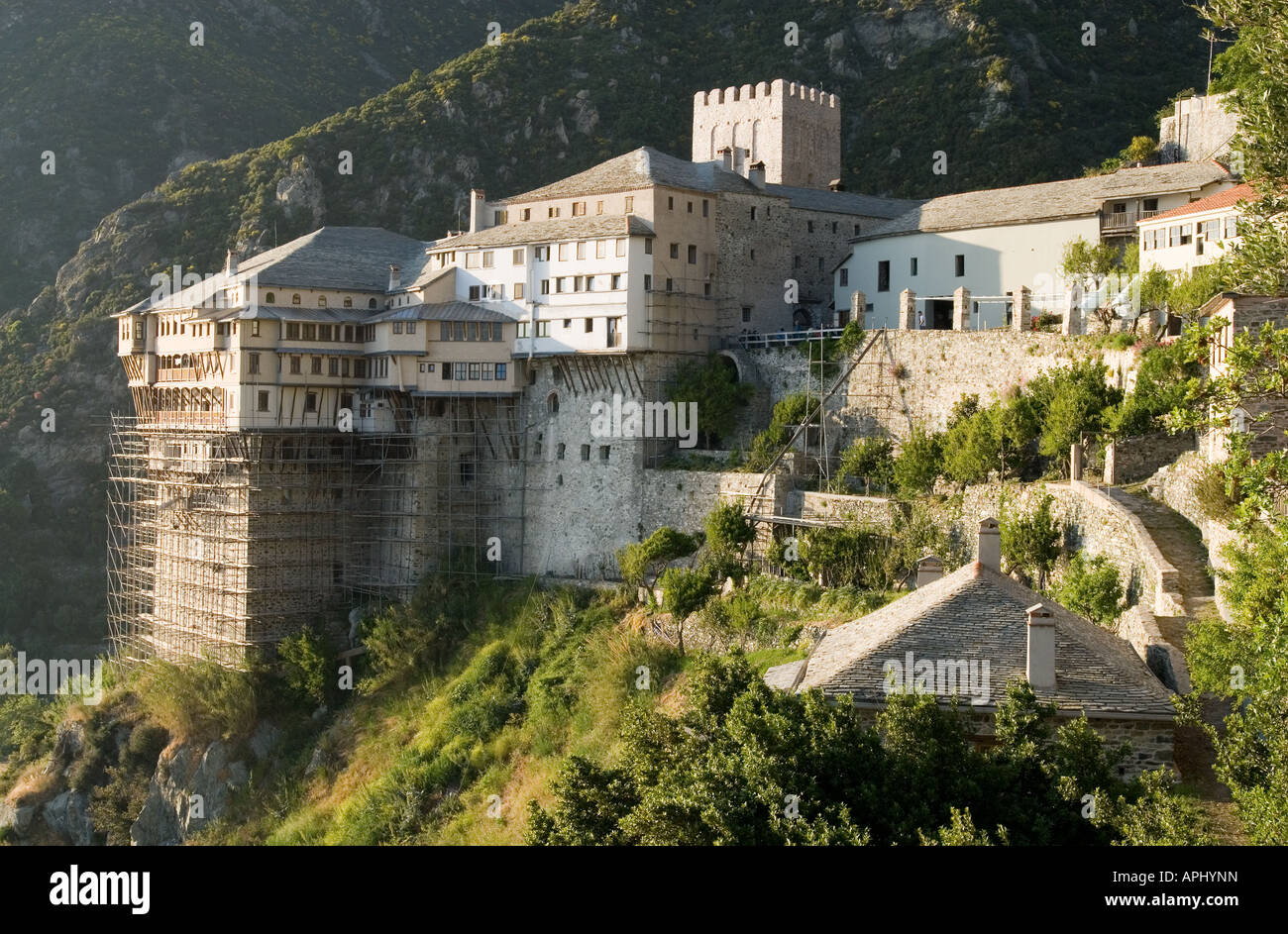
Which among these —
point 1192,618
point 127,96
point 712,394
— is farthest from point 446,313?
point 127,96

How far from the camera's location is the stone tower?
59.6 metres

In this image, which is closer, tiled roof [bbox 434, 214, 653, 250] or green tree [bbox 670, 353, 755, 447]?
green tree [bbox 670, 353, 755, 447]

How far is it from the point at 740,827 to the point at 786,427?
23.0 metres

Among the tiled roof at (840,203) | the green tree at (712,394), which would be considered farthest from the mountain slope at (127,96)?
the green tree at (712,394)

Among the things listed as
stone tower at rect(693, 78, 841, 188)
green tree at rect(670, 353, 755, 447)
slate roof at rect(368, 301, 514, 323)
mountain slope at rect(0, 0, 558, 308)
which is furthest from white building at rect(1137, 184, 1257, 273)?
mountain slope at rect(0, 0, 558, 308)

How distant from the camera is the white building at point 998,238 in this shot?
132ft

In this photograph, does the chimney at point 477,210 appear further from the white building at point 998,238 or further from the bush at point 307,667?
the bush at point 307,667

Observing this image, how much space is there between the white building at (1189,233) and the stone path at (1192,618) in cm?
1000

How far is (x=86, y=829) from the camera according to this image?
4500 centimetres

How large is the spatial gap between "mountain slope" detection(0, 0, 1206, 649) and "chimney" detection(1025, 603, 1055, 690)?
4901 centimetres

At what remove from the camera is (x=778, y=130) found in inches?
Answer: 2349

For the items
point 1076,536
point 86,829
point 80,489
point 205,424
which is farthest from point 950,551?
point 80,489

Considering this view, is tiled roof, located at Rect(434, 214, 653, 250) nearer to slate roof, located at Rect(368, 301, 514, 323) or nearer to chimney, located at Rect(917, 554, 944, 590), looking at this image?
slate roof, located at Rect(368, 301, 514, 323)

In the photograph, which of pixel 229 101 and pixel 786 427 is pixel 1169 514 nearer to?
pixel 786 427
